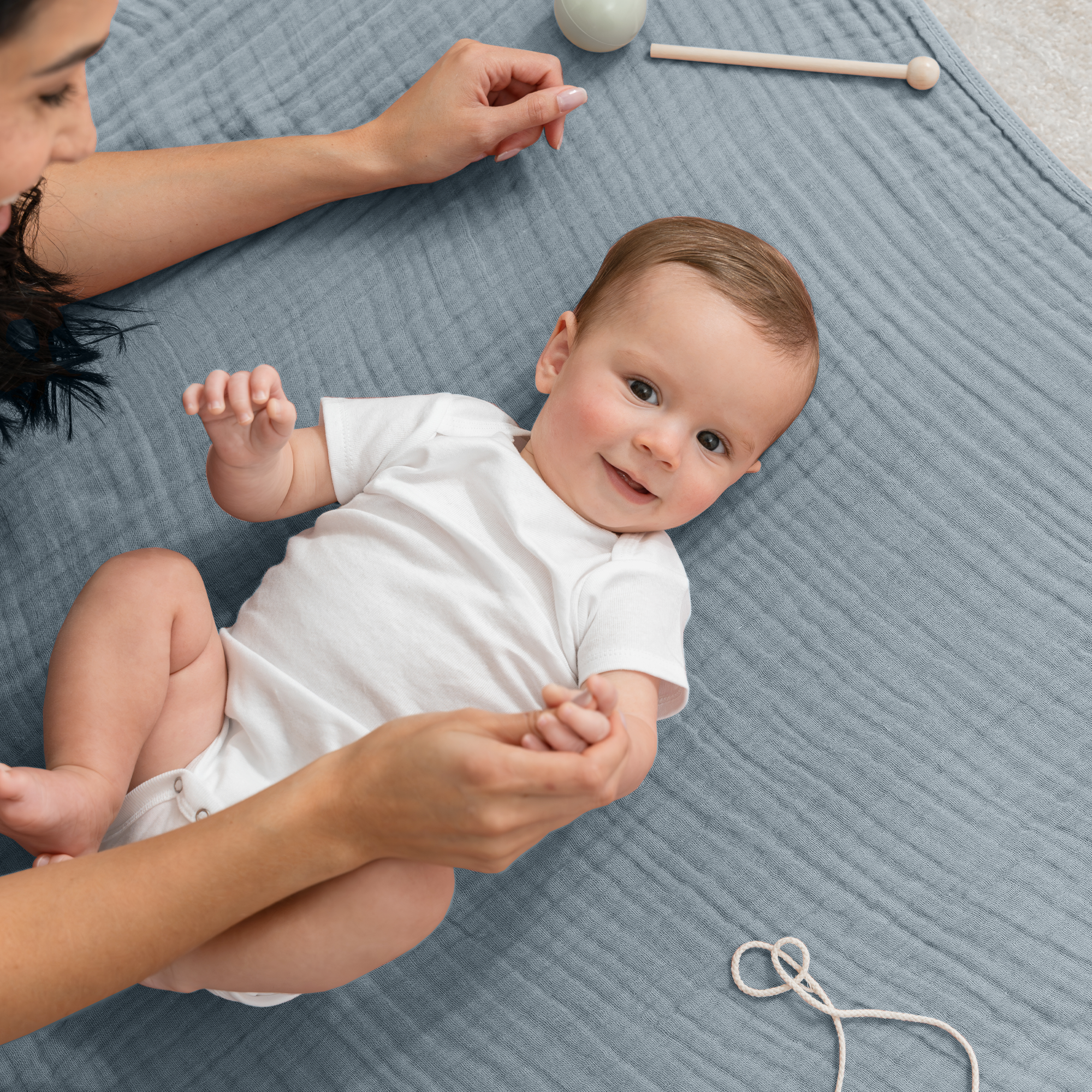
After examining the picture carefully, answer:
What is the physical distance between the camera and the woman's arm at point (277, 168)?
3.62 feet

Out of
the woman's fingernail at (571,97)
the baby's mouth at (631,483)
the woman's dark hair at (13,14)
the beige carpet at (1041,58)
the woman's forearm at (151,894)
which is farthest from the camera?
the beige carpet at (1041,58)

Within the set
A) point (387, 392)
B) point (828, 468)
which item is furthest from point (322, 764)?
point (828, 468)

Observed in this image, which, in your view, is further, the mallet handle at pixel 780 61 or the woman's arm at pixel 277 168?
the mallet handle at pixel 780 61

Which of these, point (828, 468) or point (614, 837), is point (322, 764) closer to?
point (614, 837)

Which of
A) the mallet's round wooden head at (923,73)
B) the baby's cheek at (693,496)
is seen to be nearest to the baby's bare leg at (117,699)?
the baby's cheek at (693,496)

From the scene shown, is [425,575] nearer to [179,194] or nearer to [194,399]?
[194,399]

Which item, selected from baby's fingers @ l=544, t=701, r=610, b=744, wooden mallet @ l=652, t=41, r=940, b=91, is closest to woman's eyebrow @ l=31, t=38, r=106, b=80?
baby's fingers @ l=544, t=701, r=610, b=744

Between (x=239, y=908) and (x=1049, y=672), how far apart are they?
3.14 ft

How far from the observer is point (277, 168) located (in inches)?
45.3

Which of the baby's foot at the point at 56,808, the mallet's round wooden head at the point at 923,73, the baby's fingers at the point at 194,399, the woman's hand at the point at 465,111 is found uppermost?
the mallet's round wooden head at the point at 923,73

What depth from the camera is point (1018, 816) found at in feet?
3.57

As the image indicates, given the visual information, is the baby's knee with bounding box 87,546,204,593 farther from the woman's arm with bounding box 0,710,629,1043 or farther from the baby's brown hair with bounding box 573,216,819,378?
the baby's brown hair with bounding box 573,216,819,378

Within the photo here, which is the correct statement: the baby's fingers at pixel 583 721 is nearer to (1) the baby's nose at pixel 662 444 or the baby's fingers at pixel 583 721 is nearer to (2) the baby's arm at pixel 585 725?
(2) the baby's arm at pixel 585 725

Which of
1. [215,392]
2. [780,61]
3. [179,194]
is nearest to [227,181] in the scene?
[179,194]
